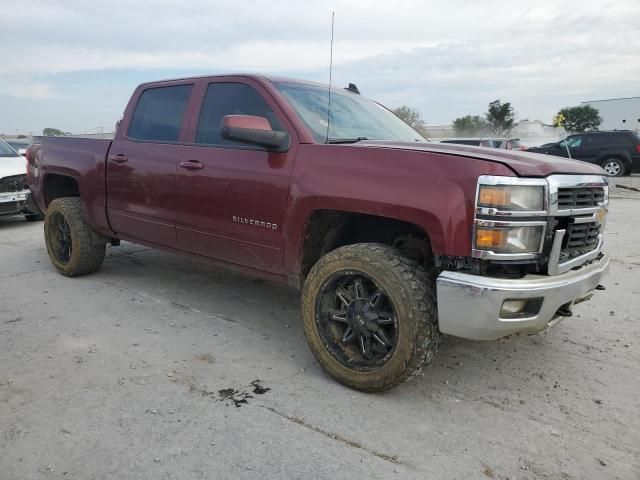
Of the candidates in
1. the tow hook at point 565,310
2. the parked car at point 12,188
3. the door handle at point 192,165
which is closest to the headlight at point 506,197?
the tow hook at point 565,310

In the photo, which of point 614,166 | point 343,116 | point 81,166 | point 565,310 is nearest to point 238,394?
point 565,310

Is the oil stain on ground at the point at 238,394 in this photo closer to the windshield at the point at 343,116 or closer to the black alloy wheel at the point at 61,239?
the windshield at the point at 343,116

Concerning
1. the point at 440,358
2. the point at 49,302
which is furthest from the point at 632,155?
the point at 49,302

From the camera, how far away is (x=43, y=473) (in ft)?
7.47

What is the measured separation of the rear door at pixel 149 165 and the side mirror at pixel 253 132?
1.02 metres

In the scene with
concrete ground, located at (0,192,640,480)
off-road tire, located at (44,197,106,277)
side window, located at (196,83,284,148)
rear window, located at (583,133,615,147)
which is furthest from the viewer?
rear window, located at (583,133,615,147)

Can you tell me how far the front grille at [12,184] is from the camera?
8.45 m

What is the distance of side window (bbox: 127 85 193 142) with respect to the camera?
423cm

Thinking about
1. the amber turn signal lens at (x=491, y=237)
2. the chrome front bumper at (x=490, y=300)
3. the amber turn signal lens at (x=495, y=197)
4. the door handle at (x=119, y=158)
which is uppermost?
the amber turn signal lens at (x=495, y=197)

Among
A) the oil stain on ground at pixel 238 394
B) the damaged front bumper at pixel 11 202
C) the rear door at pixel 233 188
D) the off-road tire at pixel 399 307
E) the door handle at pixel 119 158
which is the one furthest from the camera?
the damaged front bumper at pixel 11 202

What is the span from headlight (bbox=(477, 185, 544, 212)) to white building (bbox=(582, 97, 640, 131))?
6707 cm

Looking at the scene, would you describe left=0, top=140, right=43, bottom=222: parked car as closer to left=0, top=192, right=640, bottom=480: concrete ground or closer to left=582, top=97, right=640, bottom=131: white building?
left=0, top=192, right=640, bottom=480: concrete ground

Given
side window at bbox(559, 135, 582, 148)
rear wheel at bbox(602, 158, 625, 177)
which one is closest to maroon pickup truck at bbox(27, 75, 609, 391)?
side window at bbox(559, 135, 582, 148)

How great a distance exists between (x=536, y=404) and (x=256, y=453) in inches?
62.9
